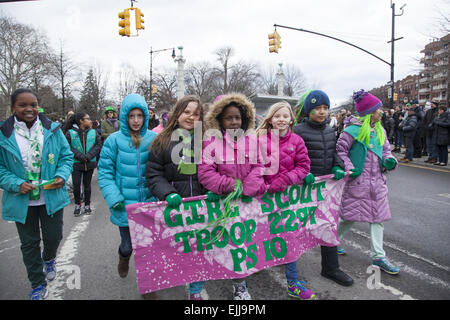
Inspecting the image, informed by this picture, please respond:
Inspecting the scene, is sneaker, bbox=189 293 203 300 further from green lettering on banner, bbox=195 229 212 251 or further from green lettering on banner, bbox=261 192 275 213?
green lettering on banner, bbox=261 192 275 213

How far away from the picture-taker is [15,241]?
432 centimetres

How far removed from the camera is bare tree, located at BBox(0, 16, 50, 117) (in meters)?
32.8

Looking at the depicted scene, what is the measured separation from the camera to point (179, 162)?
261cm

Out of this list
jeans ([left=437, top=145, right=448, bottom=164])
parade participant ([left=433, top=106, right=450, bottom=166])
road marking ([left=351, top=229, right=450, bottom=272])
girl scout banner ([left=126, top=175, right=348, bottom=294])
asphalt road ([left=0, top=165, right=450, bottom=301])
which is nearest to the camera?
girl scout banner ([left=126, top=175, right=348, bottom=294])

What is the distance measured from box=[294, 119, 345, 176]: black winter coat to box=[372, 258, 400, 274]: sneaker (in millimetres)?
1145

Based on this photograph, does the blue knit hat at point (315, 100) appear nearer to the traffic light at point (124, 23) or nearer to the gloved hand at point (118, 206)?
the gloved hand at point (118, 206)

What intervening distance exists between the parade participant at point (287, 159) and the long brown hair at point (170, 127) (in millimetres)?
745

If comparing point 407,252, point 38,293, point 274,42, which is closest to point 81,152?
point 38,293

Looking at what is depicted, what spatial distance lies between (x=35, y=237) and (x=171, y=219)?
4.67ft

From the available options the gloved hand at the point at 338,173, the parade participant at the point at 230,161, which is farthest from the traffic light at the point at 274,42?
the parade participant at the point at 230,161

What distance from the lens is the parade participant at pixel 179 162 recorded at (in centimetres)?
256

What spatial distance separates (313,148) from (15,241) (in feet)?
14.8

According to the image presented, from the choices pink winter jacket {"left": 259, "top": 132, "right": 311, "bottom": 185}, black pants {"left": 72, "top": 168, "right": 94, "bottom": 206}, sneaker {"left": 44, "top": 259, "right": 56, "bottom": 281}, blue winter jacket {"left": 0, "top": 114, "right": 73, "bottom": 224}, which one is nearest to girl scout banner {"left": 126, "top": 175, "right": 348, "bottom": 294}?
pink winter jacket {"left": 259, "top": 132, "right": 311, "bottom": 185}

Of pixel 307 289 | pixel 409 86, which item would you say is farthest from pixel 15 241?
pixel 409 86
